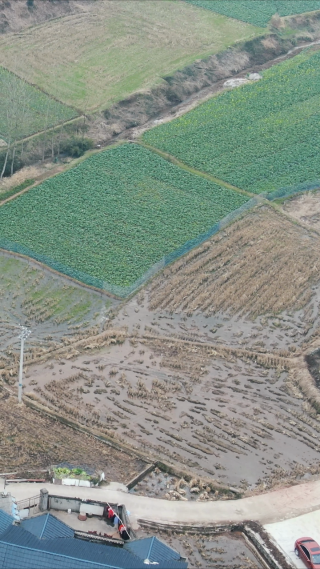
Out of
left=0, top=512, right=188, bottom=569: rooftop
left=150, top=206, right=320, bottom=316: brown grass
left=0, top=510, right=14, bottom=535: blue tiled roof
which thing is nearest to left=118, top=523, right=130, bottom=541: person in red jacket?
left=0, top=512, right=188, bottom=569: rooftop

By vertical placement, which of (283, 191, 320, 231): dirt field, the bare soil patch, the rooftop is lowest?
the bare soil patch

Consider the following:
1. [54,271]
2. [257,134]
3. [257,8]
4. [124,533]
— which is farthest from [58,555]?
[257,8]

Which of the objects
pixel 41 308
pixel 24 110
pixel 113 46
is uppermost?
pixel 113 46

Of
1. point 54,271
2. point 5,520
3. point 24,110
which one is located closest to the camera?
point 5,520

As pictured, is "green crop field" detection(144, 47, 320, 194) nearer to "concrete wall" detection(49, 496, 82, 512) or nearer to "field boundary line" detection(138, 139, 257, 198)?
"field boundary line" detection(138, 139, 257, 198)

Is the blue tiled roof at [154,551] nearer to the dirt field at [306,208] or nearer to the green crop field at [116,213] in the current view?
the green crop field at [116,213]

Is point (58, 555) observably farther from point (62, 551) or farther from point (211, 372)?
point (211, 372)

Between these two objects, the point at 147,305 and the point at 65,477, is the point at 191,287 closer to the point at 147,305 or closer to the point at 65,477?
the point at 147,305

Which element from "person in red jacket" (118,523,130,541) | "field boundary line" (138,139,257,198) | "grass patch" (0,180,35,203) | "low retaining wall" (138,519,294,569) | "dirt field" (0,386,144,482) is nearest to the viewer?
"person in red jacket" (118,523,130,541)
